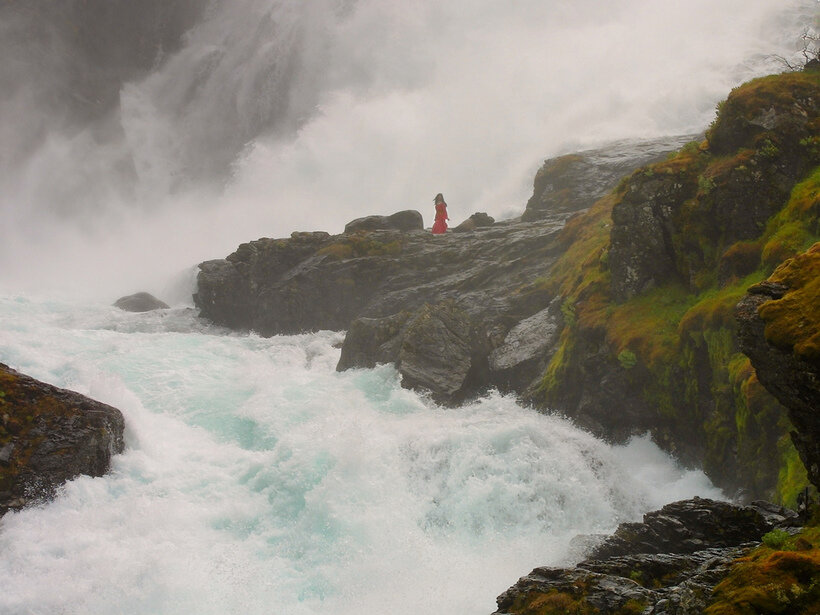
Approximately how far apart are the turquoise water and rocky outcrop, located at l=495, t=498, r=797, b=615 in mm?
3182

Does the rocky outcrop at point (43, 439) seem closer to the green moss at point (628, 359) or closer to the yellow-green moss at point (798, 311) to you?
the green moss at point (628, 359)

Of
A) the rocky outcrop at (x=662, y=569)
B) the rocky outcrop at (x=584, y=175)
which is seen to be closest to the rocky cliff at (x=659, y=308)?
the rocky outcrop at (x=662, y=569)

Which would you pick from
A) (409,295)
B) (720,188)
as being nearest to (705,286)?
(720,188)

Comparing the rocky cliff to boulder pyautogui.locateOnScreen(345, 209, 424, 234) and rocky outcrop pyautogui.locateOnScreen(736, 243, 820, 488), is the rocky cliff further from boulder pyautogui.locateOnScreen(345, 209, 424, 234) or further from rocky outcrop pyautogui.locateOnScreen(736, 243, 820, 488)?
boulder pyautogui.locateOnScreen(345, 209, 424, 234)

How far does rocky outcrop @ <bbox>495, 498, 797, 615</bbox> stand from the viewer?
7480mm

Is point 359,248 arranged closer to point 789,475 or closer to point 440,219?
point 440,219

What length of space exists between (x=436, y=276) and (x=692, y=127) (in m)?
34.1

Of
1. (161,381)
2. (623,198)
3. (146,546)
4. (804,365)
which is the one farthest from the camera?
(161,381)

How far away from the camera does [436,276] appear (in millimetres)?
33219

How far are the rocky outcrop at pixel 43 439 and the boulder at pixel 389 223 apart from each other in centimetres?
2376

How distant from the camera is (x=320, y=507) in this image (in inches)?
664

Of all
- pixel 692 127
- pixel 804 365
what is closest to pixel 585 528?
pixel 804 365

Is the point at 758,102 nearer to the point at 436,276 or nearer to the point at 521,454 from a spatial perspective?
the point at 521,454

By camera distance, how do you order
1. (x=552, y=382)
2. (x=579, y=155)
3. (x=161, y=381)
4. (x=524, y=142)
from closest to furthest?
(x=552, y=382) → (x=161, y=381) → (x=579, y=155) → (x=524, y=142)
